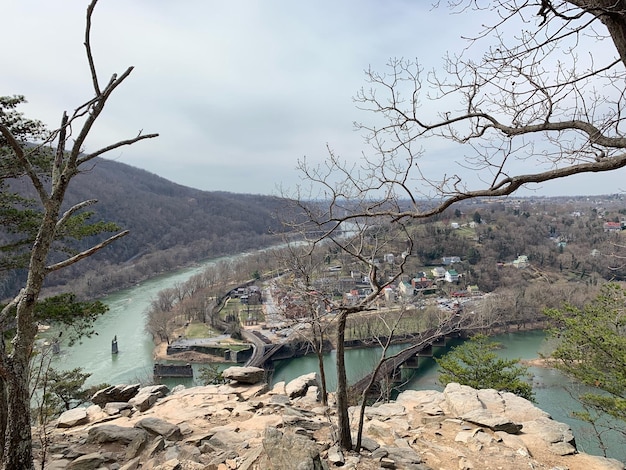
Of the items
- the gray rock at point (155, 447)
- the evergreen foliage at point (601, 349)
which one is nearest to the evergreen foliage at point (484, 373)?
the evergreen foliage at point (601, 349)

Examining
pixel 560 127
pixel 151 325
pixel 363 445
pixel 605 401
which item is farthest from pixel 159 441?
pixel 151 325

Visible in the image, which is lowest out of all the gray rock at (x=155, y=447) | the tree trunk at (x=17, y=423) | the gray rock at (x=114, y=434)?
the gray rock at (x=155, y=447)

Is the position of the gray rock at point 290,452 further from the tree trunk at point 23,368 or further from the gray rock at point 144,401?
the gray rock at point 144,401

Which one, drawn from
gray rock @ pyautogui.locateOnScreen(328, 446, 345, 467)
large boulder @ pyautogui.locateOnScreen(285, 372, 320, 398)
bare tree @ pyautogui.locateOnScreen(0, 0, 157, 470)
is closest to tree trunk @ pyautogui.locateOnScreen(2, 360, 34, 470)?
bare tree @ pyautogui.locateOnScreen(0, 0, 157, 470)

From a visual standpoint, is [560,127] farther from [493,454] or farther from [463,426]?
[463,426]

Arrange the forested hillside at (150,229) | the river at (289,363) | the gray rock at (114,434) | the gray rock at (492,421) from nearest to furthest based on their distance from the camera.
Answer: the gray rock at (114,434), the gray rock at (492,421), the river at (289,363), the forested hillside at (150,229)

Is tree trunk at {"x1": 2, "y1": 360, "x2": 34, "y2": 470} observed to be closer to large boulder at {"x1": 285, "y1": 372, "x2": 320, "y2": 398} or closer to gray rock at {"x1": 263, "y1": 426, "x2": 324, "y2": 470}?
gray rock at {"x1": 263, "y1": 426, "x2": 324, "y2": 470}

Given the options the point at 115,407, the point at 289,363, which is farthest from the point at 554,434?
the point at 289,363
